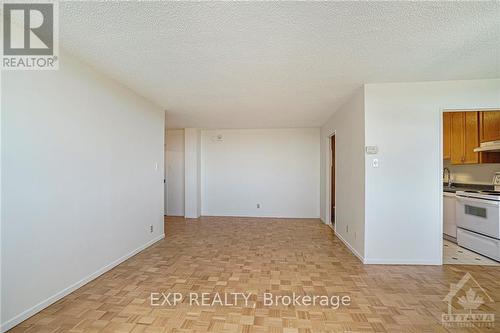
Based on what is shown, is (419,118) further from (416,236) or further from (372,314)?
(372,314)

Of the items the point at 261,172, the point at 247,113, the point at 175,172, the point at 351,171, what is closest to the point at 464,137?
the point at 351,171

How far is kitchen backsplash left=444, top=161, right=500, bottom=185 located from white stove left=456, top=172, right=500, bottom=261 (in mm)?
→ 300

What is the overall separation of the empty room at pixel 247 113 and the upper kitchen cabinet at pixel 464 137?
2 centimetres

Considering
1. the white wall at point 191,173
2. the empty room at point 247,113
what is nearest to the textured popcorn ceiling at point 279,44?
the empty room at point 247,113

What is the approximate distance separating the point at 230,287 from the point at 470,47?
10.8 feet

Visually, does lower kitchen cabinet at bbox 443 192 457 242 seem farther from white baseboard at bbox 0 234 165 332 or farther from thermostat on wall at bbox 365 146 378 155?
white baseboard at bbox 0 234 165 332

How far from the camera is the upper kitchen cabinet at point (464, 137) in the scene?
14.2ft

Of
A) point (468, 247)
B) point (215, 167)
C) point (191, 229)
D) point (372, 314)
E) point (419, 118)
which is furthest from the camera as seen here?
point (215, 167)

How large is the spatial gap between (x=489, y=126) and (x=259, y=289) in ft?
15.4

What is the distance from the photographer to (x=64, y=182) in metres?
2.37

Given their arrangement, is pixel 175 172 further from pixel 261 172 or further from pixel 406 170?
pixel 406 170

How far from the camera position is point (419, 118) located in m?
3.22

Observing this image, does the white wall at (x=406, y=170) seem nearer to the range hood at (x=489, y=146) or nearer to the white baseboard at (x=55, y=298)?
the range hood at (x=489, y=146)

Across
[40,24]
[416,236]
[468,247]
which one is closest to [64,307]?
[40,24]
